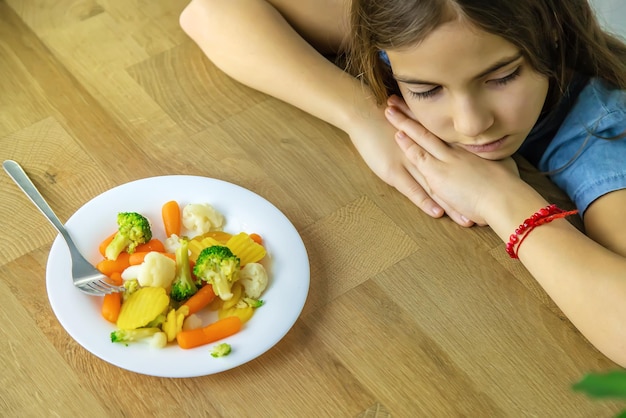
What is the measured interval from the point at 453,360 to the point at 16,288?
1.94 ft

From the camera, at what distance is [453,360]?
95 centimetres

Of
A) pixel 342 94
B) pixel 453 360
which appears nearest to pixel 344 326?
pixel 453 360

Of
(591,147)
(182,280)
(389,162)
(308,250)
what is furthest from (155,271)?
(591,147)

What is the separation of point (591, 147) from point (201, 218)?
0.58 metres

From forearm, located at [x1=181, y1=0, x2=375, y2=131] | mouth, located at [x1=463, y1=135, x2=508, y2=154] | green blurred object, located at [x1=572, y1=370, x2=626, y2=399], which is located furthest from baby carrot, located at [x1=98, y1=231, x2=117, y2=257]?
green blurred object, located at [x1=572, y1=370, x2=626, y2=399]

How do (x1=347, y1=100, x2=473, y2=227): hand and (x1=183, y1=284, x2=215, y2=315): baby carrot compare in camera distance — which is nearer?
(x1=183, y1=284, x2=215, y2=315): baby carrot

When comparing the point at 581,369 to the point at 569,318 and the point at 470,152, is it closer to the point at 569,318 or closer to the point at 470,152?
the point at 569,318

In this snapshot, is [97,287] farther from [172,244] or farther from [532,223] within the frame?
[532,223]

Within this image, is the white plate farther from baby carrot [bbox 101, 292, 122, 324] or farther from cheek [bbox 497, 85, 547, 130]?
cheek [bbox 497, 85, 547, 130]

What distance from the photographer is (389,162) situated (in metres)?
1.17

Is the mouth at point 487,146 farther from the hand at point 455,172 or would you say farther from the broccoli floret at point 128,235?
the broccoli floret at point 128,235

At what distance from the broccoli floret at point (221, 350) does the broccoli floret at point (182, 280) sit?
3.3 inches

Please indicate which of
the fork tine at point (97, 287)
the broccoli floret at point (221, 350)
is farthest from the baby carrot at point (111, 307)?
the broccoli floret at point (221, 350)

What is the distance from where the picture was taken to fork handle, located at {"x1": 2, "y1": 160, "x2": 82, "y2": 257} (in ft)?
3.34
